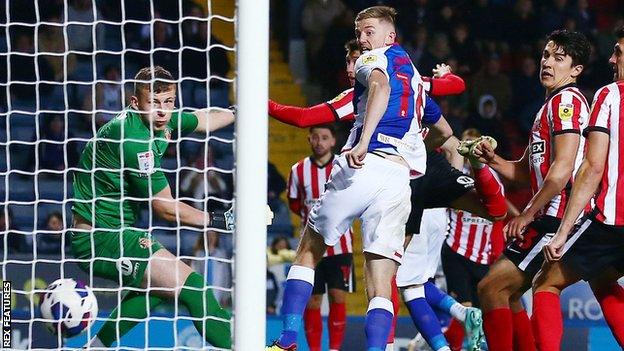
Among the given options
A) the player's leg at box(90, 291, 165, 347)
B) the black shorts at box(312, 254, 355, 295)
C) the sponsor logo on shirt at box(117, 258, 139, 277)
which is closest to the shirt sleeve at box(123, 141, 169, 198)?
the sponsor logo on shirt at box(117, 258, 139, 277)

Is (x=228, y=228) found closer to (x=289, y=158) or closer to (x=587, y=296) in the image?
(x=587, y=296)

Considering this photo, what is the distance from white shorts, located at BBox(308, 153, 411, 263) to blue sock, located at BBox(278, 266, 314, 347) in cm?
21

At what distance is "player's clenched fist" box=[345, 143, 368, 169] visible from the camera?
6148 mm

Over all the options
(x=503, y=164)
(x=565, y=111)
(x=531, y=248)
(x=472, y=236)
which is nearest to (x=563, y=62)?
(x=565, y=111)

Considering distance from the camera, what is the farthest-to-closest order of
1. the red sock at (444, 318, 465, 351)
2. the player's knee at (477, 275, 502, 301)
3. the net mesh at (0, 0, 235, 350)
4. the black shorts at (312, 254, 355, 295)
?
the net mesh at (0, 0, 235, 350) → the black shorts at (312, 254, 355, 295) → the red sock at (444, 318, 465, 351) → the player's knee at (477, 275, 502, 301)

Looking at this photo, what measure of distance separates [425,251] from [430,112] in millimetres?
1569

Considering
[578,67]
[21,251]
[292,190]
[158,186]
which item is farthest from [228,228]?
[21,251]

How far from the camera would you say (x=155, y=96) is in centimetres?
679

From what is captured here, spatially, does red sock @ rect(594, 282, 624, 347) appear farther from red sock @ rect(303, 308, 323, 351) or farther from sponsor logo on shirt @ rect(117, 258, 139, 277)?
red sock @ rect(303, 308, 323, 351)

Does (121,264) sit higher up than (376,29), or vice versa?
(376,29)

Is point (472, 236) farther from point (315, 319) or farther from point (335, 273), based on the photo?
point (315, 319)

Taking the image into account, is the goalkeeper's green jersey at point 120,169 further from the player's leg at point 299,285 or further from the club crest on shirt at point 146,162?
the player's leg at point 299,285

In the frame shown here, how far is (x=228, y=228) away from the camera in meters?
6.13

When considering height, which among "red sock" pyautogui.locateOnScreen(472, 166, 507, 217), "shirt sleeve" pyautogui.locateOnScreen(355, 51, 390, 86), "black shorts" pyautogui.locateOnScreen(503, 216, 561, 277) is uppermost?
"shirt sleeve" pyautogui.locateOnScreen(355, 51, 390, 86)
